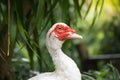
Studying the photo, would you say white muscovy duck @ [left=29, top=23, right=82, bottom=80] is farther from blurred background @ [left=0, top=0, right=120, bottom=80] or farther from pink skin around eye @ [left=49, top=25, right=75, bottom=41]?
blurred background @ [left=0, top=0, right=120, bottom=80]

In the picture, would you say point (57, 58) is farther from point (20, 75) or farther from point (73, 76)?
point (20, 75)

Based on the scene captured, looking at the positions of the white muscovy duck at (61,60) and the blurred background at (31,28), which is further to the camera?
the blurred background at (31,28)

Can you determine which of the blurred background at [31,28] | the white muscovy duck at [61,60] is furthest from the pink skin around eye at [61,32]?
the blurred background at [31,28]

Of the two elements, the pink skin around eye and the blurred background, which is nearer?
the pink skin around eye

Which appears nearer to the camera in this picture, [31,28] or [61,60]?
[61,60]

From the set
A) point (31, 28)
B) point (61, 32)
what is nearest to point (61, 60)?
point (61, 32)

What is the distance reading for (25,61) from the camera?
2639 millimetres

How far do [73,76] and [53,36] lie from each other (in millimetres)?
166

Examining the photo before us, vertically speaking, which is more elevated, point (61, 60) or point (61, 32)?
point (61, 32)

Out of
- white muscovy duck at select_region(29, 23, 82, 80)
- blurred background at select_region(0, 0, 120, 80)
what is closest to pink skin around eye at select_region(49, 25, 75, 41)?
white muscovy duck at select_region(29, 23, 82, 80)

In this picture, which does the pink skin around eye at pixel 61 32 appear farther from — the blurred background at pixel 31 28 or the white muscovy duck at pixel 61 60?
the blurred background at pixel 31 28

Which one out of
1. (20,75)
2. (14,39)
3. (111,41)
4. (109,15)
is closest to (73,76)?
(14,39)

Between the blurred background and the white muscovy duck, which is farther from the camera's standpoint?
the blurred background

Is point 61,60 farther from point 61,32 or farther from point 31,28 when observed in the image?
point 31,28
